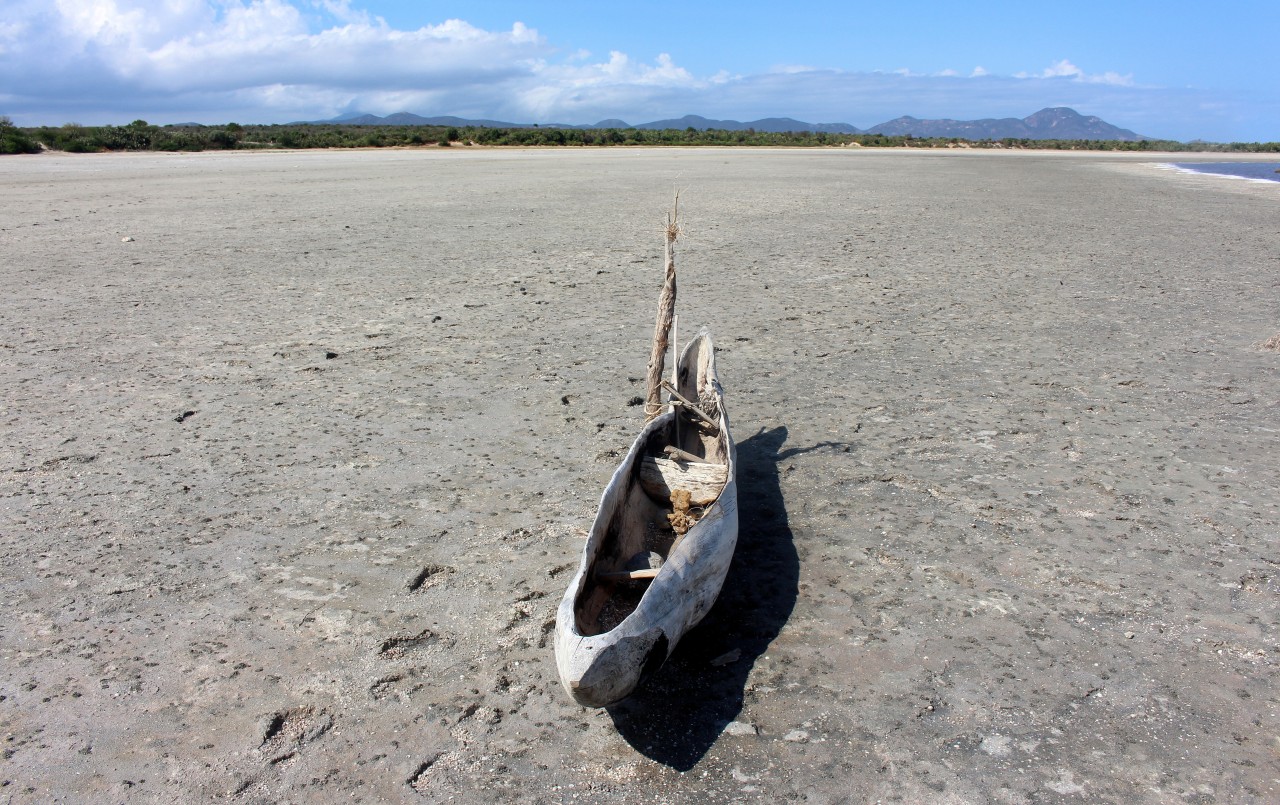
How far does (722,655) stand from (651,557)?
0.50 m

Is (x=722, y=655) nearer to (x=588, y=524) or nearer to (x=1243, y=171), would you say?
(x=588, y=524)

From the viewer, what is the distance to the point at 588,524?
161 inches

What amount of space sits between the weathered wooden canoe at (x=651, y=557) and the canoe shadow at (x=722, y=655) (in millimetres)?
195

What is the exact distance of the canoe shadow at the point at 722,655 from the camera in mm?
2713

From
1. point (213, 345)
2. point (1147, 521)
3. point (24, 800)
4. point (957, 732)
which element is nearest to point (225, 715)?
point (24, 800)

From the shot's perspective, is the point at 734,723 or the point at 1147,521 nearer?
the point at 734,723

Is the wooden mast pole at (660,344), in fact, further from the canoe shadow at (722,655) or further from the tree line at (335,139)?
the tree line at (335,139)

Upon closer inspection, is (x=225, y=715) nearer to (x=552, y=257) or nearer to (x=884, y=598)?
(x=884, y=598)

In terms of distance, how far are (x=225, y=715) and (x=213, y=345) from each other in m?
4.71

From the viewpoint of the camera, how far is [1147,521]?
4.07 meters

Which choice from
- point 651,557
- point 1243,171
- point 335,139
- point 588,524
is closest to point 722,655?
point 651,557

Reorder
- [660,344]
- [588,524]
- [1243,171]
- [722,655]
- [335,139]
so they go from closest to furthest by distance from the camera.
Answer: [722,655], [588,524], [660,344], [1243,171], [335,139]

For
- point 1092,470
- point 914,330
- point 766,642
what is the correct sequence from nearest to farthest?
1. point 766,642
2. point 1092,470
3. point 914,330

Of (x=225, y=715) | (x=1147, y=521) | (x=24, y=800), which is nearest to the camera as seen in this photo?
(x=24, y=800)
